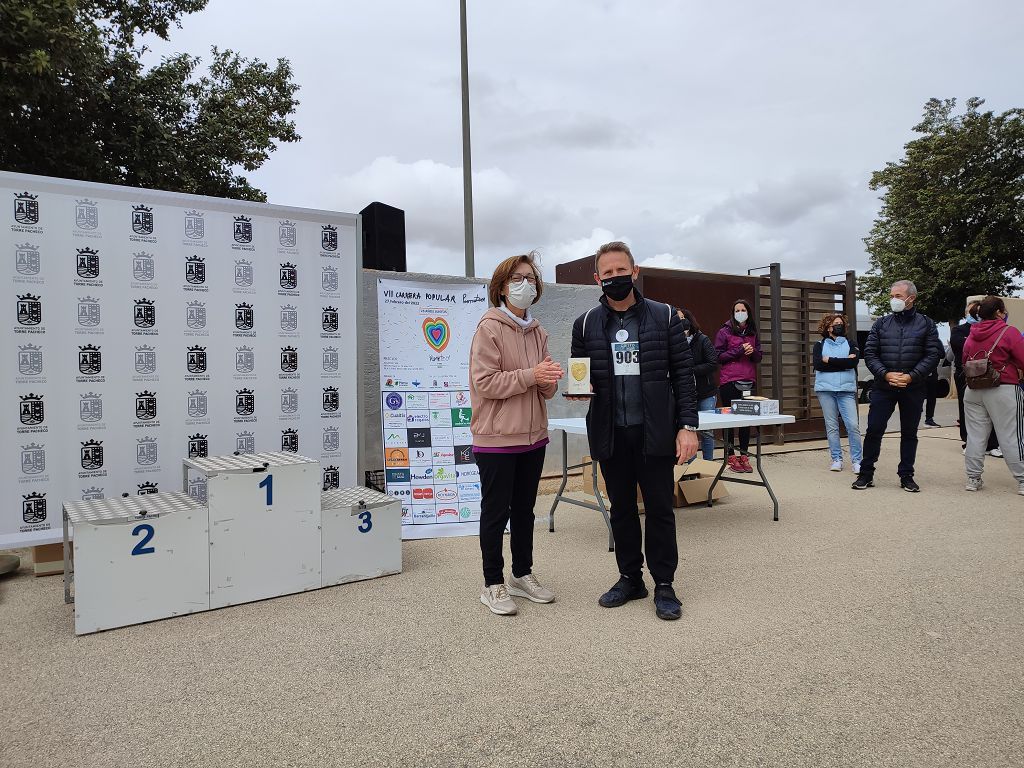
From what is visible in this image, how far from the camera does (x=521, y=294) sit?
3.36 m

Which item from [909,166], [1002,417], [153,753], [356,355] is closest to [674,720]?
[153,753]

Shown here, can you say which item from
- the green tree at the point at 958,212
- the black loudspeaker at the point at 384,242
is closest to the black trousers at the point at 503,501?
the black loudspeaker at the point at 384,242

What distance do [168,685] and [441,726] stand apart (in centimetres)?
120

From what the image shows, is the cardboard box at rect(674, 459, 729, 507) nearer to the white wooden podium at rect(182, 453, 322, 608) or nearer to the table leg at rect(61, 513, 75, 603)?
the white wooden podium at rect(182, 453, 322, 608)

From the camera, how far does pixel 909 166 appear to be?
24359 mm

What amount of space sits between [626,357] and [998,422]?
5.01 meters

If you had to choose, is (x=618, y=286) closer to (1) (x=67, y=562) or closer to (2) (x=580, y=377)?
(2) (x=580, y=377)

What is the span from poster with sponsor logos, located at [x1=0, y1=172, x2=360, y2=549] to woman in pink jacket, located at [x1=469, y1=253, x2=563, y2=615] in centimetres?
177

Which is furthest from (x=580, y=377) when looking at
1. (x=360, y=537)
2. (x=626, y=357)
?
(x=360, y=537)

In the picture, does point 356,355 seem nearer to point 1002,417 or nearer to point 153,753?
point 153,753

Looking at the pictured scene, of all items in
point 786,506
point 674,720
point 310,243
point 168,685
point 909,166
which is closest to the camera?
→ point 674,720

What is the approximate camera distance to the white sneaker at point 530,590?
353cm

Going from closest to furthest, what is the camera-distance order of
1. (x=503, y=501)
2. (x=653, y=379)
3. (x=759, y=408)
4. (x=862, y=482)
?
(x=653, y=379) → (x=503, y=501) → (x=759, y=408) → (x=862, y=482)

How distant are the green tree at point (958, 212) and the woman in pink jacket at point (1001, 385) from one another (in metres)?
19.2
